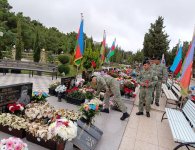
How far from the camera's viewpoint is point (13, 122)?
433cm

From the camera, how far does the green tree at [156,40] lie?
34356 millimetres

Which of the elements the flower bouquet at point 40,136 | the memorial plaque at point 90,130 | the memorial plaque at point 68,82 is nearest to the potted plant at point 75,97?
the memorial plaque at point 68,82

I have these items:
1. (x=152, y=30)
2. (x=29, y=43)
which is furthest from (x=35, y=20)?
(x=152, y=30)

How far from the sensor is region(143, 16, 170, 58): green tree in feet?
113

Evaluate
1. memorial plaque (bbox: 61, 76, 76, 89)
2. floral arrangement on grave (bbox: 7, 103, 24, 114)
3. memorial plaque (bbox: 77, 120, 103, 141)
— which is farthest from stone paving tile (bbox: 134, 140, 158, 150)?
memorial plaque (bbox: 61, 76, 76, 89)

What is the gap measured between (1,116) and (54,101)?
3.20 metres

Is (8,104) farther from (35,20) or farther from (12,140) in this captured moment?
(35,20)

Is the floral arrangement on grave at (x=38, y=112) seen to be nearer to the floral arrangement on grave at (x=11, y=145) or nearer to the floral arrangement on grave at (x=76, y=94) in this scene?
the floral arrangement on grave at (x=11, y=145)

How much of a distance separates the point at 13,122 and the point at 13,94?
1027 millimetres

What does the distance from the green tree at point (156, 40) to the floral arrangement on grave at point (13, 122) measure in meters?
31.8

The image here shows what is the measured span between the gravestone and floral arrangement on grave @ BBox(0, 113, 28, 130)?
0.51m

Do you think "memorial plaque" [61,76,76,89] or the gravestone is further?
"memorial plaque" [61,76,76,89]

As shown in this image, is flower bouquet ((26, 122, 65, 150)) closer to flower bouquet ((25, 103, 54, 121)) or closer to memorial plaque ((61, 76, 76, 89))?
flower bouquet ((25, 103, 54, 121))

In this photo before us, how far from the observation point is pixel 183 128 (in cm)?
463
